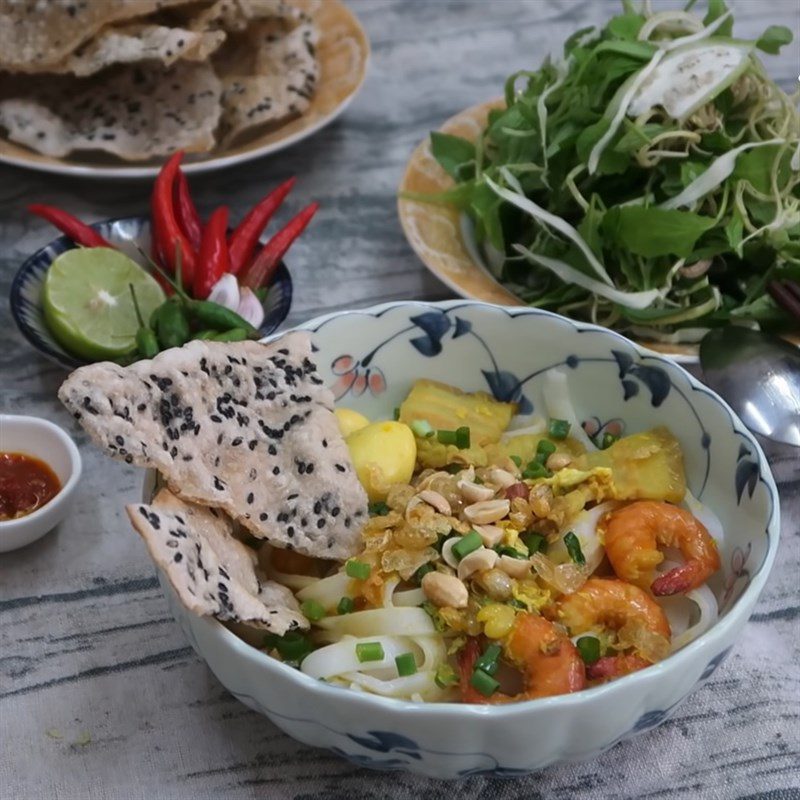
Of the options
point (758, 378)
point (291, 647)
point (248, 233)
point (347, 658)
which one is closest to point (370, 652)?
point (347, 658)

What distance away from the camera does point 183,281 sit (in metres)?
2.49

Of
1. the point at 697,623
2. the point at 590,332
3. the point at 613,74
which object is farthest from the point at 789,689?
the point at 613,74

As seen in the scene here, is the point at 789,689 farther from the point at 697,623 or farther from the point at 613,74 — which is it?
the point at 613,74

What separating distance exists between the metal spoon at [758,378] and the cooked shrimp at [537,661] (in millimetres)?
868

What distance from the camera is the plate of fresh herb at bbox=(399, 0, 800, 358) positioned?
7.68 feet

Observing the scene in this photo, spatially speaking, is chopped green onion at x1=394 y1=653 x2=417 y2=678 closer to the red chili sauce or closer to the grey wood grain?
the grey wood grain

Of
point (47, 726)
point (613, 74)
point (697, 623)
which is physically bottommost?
point (47, 726)

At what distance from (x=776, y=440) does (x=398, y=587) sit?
953mm

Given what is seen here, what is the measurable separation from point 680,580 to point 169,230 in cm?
158

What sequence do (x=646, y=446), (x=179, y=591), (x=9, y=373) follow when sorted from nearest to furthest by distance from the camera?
1. (x=179, y=591)
2. (x=646, y=446)
3. (x=9, y=373)

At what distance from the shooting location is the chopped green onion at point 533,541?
1653 millimetres

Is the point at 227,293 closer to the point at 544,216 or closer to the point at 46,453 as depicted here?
the point at 46,453

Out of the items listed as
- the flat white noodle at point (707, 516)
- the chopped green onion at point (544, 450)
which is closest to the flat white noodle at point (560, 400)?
the chopped green onion at point (544, 450)

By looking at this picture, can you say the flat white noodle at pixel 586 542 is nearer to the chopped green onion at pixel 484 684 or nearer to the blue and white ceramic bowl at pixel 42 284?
the chopped green onion at pixel 484 684
